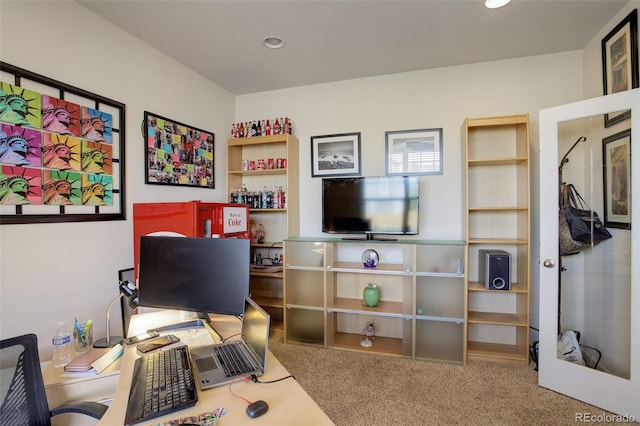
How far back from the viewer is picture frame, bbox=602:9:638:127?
2.02 metres

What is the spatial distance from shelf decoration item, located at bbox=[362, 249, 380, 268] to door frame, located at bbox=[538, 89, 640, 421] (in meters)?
1.33

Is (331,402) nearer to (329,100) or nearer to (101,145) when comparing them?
(101,145)

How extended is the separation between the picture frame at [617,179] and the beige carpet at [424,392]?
4.26 feet

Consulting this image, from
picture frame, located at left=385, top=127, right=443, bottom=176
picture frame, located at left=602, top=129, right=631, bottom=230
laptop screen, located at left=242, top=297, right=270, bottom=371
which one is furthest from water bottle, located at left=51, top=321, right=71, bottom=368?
picture frame, located at left=602, top=129, right=631, bottom=230

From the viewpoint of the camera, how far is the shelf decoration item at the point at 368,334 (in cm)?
295

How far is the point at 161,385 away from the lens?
1.05 metres

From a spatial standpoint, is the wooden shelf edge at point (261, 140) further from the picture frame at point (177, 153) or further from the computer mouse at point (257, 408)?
the computer mouse at point (257, 408)

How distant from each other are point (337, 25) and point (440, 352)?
9.44ft

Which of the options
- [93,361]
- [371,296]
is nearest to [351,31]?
[371,296]

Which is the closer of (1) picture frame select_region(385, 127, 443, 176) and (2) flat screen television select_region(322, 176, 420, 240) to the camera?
(2) flat screen television select_region(322, 176, 420, 240)

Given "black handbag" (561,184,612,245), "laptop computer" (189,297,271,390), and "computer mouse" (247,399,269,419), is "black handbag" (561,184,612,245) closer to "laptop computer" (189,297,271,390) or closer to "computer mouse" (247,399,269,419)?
"laptop computer" (189,297,271,390)

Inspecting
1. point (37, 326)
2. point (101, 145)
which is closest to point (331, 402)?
point (37, 326)

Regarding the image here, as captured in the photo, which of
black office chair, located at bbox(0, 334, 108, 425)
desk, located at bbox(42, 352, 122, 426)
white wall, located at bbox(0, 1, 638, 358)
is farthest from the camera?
white wall, located at bbox(0, 1, 638, 358)

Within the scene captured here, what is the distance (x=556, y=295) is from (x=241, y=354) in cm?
231
